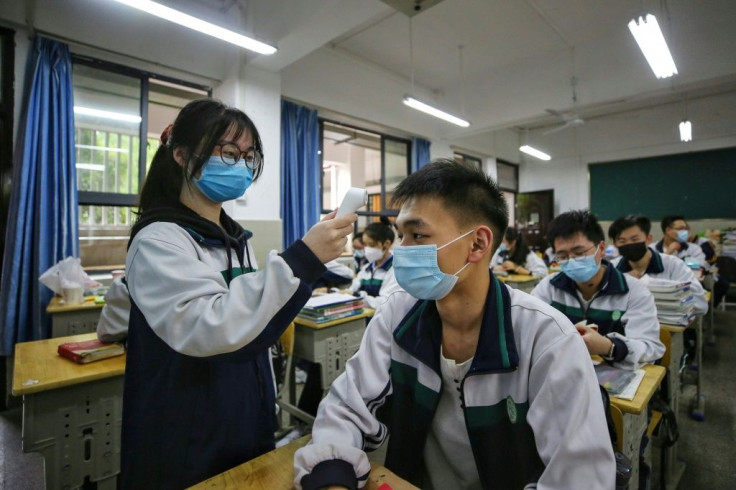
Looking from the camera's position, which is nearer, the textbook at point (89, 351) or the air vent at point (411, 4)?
the textbook at point (89, 351)

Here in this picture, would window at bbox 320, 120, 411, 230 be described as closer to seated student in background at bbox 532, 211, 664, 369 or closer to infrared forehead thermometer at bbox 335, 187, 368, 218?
seated student in background at bbox 532, 211, 664, 369

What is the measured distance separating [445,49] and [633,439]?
540 centimetres

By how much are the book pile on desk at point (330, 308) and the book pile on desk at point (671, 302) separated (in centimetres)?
175

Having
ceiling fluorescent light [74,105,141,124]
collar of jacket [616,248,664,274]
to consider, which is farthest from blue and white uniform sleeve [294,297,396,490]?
ceiling fluorescent light [74,105,141,124]

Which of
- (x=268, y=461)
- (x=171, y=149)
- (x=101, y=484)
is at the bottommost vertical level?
(x=101, y=484)

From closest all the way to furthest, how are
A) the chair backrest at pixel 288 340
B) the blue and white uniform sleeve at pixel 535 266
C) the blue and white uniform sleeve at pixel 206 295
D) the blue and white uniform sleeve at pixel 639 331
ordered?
1. the blue and white uniform sleeve at pixel 206 295
2. the blue and white uniform sleeve at pixel 639 331
3. the chair backrest at pixel 288 340
4. the blue and white uniform sleeve at pixel 535 266

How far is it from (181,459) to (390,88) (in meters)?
5.94

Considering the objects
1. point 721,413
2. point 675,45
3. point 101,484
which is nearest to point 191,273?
point 101,484

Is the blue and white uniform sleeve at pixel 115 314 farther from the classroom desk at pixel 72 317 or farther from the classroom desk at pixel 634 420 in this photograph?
the classroom desk at pixel 634 420

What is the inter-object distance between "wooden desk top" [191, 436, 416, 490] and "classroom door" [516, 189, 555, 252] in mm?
8594

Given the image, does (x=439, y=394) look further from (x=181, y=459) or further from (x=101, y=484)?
(x=101, y=484)

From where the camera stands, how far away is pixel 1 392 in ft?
9.63

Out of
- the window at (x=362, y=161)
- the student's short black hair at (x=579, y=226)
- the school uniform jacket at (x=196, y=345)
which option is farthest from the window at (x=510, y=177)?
the school uniform jacket at (x=196, y=345)

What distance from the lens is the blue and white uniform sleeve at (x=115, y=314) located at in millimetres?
1539
